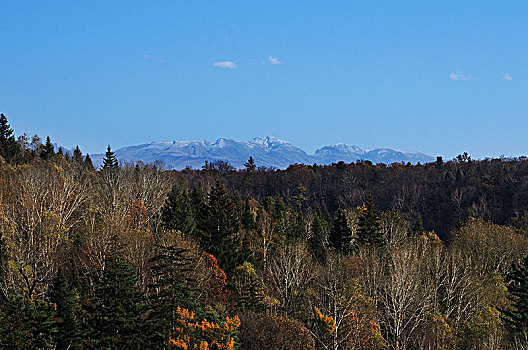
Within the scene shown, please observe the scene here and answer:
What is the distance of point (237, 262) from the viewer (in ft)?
182

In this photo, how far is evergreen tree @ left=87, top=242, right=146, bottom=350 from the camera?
30047 millimetres

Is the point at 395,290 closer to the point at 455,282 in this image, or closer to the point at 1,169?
the point at 455,282

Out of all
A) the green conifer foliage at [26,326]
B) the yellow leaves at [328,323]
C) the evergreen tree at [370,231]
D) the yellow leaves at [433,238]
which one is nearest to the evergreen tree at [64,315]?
the green conifer foliage at [26,326]

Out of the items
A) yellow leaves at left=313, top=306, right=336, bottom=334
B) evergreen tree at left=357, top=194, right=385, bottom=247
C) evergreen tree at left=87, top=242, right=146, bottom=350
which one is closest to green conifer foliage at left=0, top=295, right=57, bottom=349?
evergreen tree at left=87, top=242, right=146, bottom=350

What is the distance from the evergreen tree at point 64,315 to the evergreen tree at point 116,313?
1.72 m

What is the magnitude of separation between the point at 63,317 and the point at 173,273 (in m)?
8.38

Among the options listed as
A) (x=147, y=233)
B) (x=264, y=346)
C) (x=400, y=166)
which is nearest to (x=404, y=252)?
(x=264, y=346)

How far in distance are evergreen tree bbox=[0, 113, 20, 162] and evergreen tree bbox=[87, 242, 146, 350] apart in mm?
73314

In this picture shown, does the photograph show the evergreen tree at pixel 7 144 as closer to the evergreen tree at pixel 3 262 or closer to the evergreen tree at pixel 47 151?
the evergreen tree at pixel 47 151

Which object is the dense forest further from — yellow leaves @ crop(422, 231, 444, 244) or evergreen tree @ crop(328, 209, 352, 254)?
yellow leaves @ crop(422, 231, 444, 244)

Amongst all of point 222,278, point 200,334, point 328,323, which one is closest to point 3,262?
point 222,278

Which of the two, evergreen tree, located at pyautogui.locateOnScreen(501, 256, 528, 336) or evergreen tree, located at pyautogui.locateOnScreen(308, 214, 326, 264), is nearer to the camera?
evergreen tree, located at pyautogui.locateOnScreen(501, 256, 528, 336)

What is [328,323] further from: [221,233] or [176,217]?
[176,217]

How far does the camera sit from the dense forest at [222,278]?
100ft
